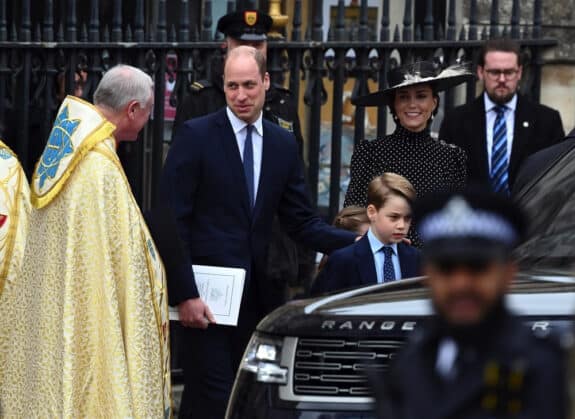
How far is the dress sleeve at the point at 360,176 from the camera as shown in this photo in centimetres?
735

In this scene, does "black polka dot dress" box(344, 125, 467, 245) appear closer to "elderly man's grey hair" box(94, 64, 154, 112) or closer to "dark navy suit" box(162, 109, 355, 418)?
"dark navy suit" box(162, 109, 355, 418)

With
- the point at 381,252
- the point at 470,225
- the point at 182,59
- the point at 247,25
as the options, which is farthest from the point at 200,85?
the point at 470,225

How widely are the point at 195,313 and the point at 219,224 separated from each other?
1.48 ft

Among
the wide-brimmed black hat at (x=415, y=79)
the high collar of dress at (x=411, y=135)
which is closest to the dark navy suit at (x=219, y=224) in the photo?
the high collar of dress at (x=411, y=135)

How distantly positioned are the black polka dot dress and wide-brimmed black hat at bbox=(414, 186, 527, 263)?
4349 millimetres

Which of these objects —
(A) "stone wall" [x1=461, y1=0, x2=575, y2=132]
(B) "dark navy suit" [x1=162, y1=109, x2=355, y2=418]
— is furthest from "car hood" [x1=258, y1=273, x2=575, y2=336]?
(A) "stone wall" [x1=461, y1=0, x2=575, y2=132]

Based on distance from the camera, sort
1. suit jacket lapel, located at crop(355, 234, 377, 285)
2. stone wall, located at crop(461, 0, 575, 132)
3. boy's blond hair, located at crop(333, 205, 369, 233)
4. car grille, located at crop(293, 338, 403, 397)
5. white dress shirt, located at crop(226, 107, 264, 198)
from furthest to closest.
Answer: stone wall, located at crop(461, 0, 575, 132), boy's blond hair, located at crop(333, 205, 369, 233), white dress shirt, located at crop(226, 107, 264, 198), suit jacket lapel, located at crop(355, 234, 377, 285), car grille, located at crop(293, 338, 403, 397)

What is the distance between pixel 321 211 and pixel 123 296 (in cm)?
326

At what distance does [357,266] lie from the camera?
6.41 m

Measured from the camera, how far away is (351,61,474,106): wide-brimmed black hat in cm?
735

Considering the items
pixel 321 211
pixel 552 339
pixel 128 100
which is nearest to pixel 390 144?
pixel 128 100

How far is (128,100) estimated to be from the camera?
6.44 metres

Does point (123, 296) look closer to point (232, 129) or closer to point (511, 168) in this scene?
point (232, 129)

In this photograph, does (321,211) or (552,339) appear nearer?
(552,339)
